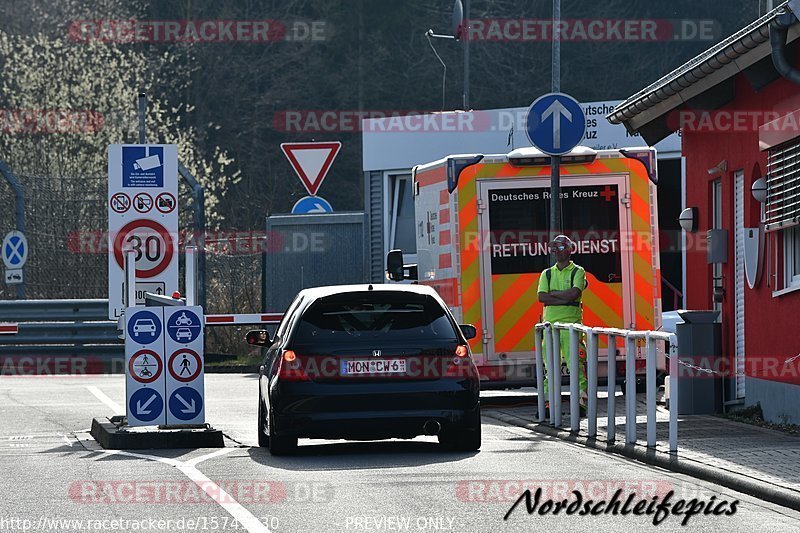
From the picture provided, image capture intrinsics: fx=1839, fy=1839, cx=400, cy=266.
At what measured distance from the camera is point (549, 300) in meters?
17.6

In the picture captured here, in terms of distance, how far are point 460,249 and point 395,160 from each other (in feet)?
24.6

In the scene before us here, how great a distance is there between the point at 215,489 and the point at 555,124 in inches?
312

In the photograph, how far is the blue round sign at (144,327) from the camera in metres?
15.6

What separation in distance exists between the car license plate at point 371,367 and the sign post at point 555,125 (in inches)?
187

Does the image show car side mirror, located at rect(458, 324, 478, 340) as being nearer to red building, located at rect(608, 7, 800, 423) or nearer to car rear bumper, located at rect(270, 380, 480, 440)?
car rear bumper, located at rect(270, 380, 480, 440)

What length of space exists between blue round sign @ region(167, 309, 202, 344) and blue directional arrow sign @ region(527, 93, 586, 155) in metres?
4.45

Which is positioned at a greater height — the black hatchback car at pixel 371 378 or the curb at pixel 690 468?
the black hatchback car at pixel 371 378

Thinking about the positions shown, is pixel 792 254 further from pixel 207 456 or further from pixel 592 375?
pixel 207 456

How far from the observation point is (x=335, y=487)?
11.7m

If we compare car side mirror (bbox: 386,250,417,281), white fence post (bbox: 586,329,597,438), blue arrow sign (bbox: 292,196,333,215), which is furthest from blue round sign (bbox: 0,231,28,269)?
white fence post (bbox: 586,329,597,438)

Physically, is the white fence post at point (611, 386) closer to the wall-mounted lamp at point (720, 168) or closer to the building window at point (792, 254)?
the building window at point (792, 254)

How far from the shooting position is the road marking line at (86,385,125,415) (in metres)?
19.7

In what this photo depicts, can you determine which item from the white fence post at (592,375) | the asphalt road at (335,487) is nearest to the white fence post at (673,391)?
the asphalt road at (335,487)

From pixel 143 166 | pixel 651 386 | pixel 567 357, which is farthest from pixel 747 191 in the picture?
pixel 143 166
